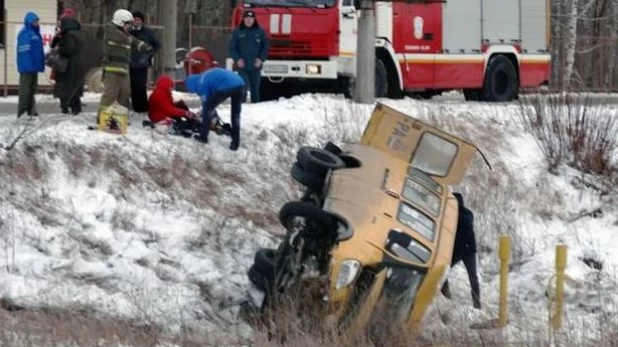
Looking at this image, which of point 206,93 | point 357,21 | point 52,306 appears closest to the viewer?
point 52,306

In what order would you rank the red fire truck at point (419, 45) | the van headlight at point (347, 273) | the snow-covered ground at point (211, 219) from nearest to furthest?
the van headlight at point (347, 273)
the snow-covered ground at point (211, 219)
the red fire truck at point (419, 45)

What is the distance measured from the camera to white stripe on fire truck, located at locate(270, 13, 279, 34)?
75.3ft

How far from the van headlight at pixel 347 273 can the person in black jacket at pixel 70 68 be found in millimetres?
6801

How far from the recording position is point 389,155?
15211 millimetres

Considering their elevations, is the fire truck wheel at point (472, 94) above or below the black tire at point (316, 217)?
above

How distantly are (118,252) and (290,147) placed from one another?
402 centimetres

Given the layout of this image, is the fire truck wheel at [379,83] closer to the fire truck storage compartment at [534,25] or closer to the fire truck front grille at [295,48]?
the fire truck front grille at [295,48]

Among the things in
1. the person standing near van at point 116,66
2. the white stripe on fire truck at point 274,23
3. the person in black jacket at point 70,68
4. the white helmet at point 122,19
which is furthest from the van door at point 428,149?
the white stripe on fire truck at point 274,23

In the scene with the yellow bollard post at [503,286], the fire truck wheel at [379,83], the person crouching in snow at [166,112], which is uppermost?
the fire truck wheel at [379,83]

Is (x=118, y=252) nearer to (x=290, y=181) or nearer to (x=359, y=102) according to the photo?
(x=290, y=181)

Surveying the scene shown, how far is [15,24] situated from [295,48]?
45.9ft

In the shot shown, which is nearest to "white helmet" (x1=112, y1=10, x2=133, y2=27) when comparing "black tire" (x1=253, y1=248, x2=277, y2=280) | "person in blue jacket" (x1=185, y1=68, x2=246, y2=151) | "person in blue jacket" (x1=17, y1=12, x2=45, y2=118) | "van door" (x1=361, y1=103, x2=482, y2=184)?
"person in blue jacket" (x1=185, y1=68, x2=246, y2=151)

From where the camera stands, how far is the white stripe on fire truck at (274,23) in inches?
904

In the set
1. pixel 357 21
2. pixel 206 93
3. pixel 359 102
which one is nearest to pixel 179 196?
pixel 206 93
